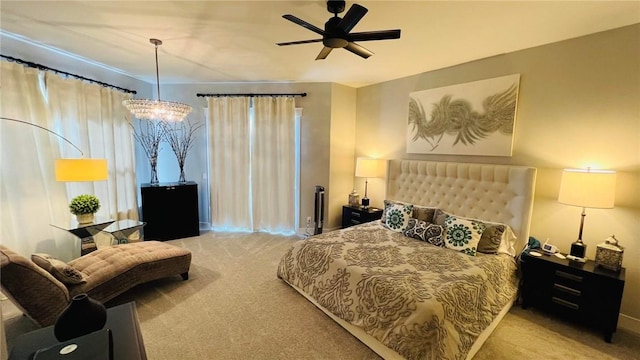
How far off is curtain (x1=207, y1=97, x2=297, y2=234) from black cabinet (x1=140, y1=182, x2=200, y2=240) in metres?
0.43

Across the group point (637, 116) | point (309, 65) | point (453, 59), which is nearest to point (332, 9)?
point (309, 65)

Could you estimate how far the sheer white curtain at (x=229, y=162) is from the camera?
4801 mm

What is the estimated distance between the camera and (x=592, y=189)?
2.33 meters

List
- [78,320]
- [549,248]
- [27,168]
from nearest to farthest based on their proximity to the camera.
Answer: [78,320] → [549,248] → [27,168]

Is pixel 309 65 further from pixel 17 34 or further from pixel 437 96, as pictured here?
pixel 17 34

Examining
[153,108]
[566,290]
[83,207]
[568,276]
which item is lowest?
[566,290]

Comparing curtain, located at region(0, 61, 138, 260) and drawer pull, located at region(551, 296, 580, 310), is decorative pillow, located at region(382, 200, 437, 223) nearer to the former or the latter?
drawer pull, located at region(551, 296, 580, 310)

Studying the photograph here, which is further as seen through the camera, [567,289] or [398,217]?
[398,217]

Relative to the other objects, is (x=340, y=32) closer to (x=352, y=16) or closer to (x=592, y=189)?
(x=352, y=16)

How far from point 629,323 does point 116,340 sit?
4.12 metres

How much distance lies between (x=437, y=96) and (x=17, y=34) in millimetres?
4983

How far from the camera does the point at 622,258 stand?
2467 millimetres

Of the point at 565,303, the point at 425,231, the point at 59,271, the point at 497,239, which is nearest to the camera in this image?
the point at 59,271

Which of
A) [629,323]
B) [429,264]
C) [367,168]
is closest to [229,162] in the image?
[367,168]
